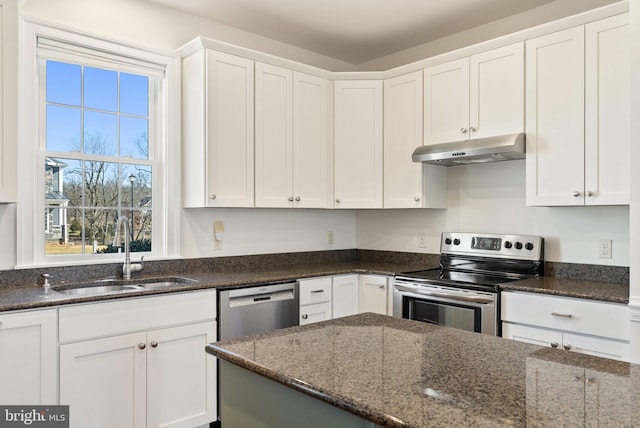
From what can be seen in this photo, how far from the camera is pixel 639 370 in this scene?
46.3 inches

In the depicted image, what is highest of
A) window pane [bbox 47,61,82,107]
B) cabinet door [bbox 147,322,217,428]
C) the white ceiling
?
the white ceiling

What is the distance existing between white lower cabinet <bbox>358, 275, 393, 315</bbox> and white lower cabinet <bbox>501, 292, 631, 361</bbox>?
856 mm

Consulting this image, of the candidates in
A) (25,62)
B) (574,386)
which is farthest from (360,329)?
(25,62)

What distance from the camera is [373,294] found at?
134 inches

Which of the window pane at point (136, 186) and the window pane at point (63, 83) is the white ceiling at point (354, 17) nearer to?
the window pane at point (63, 83)

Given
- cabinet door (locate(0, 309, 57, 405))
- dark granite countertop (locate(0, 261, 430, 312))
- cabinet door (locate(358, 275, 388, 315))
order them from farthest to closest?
1. cabinet door (locate(358, 275, 388, 315))
2. dark granite countertop (locate(0, 261, 430, 312))
3. cabinet door (locate(0, 309, 57, 405))

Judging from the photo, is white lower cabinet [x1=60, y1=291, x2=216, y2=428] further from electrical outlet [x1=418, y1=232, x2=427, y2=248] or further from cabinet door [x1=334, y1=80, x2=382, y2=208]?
electrical outlet [x1=418, y1=232, x2=427, y2=248]

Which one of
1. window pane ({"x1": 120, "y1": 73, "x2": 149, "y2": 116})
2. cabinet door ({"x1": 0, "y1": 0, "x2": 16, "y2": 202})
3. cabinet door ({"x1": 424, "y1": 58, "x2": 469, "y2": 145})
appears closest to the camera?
cabinet door ({"x1": 0, "y1": 0, "x2": 16, "y2": 202})

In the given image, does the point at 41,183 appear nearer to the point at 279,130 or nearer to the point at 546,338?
the point at 279,130

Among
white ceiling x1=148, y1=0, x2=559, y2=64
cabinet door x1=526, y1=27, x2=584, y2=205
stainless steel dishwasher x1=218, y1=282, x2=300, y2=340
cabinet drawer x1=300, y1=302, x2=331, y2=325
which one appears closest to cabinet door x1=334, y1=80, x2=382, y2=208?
white ceiling x1=148, y1=0, x2=559, y2=64

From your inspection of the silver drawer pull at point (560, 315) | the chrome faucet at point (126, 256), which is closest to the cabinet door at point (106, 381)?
the chrome faucet at point (126, 256)

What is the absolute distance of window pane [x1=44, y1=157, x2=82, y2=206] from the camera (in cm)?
277

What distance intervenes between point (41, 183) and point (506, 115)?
2.85m

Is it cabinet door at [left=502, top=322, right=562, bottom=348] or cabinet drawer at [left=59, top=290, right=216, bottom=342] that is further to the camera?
cabinet door at [left=502, top=322, right=562, bottom=348]
